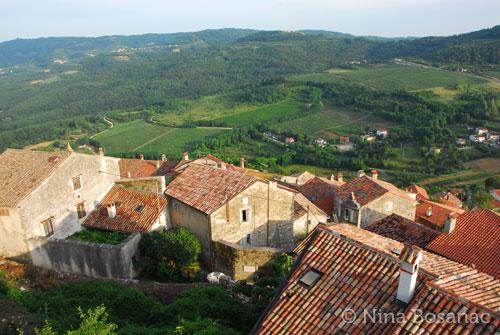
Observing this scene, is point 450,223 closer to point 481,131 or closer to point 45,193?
point 45,193

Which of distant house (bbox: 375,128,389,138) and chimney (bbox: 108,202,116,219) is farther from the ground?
chimney (bbox: 108,202,116,219)

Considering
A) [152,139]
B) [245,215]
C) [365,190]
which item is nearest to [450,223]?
[365,190]

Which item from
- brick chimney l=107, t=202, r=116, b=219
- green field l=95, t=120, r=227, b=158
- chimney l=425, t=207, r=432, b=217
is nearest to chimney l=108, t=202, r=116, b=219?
brick chimney l=107, t=202, r=116, b=219

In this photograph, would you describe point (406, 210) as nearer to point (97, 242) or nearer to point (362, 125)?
point (97, 242)

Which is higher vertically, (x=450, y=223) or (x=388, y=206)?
(x=450, y=223)

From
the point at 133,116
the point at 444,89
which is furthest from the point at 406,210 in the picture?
the point at 133,116

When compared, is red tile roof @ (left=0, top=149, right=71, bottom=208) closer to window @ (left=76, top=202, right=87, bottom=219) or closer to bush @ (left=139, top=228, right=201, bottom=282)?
window @ (left=76, top=202, right=87, bottom=219)
